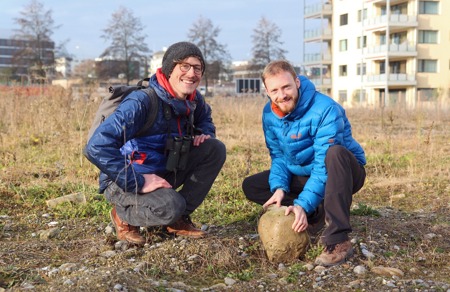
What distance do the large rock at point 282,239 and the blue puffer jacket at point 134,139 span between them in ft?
3.15

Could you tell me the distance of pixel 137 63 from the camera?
50062 mm

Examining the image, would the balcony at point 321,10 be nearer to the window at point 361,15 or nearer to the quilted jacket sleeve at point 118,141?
the window at point 361,15

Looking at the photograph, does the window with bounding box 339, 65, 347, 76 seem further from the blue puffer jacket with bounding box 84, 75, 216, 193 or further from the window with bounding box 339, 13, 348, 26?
the blue puffer jacket with bounding box 84, 75, 216, 193

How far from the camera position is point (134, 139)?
3.76 m

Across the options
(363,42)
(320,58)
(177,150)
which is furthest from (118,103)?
(320,58)

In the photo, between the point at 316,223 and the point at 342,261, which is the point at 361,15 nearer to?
the point at 316,223

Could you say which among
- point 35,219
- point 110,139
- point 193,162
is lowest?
point 35,219

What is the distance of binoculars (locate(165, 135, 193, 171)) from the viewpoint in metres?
3.77

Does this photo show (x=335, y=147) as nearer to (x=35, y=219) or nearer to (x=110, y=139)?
(x=110, y=139)

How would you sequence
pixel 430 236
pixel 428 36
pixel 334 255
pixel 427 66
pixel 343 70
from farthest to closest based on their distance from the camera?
pixel 343 70, pixel 427 66, pixel 428 36, pixel 430 236, pixel 334 255

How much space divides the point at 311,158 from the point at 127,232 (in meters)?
1.50

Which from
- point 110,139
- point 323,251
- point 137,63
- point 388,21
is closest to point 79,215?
point 110,139

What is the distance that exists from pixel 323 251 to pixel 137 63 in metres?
48.4

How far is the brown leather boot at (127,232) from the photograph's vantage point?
3797mm
